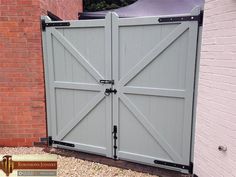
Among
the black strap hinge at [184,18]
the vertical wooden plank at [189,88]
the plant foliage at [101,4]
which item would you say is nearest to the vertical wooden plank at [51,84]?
the black strap hinge at [184,18]

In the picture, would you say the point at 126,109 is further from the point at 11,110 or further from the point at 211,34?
the point at 11,110

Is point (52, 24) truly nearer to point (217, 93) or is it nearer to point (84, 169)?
point (84, 169)

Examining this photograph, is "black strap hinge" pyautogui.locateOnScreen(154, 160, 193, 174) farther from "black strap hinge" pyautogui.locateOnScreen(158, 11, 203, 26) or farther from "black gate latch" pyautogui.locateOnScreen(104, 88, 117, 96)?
"black strap hinge" pyautogui.locateOnScreen(158, 11, 203, 26)

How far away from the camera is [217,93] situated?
9.74ft

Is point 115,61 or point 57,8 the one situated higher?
point 57,8

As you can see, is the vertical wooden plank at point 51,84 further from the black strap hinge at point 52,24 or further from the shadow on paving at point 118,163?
the shadow on paving at point 118,163

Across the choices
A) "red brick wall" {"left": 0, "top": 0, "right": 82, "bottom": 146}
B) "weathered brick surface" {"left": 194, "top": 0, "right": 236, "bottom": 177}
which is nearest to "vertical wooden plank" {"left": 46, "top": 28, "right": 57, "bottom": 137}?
Result: "red brick wall" {"left": 0, "top": 0, "right": 82, "bottom": 146}

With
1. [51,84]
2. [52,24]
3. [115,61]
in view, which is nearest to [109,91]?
[115,61]

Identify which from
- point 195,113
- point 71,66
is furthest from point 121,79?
point 195,113

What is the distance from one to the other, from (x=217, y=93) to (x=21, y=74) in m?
3.05

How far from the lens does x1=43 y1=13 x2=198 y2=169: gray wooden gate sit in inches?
136

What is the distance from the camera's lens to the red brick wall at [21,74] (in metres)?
4.04

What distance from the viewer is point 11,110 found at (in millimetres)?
4320

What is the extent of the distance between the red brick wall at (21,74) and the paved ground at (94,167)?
0.35 m
